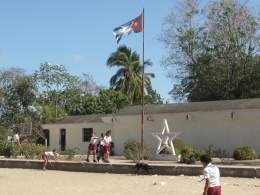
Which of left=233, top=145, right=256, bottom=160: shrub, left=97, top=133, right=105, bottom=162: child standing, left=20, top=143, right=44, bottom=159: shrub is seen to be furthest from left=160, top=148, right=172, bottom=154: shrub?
left=20, top=143, right=44, bottom=159: shrub

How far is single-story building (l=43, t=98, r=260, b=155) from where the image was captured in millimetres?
32469

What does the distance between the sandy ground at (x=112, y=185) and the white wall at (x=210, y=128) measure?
13.0 meters

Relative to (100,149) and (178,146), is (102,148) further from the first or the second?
(178,146)

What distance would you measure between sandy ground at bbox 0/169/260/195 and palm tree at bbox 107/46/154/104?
130 ft

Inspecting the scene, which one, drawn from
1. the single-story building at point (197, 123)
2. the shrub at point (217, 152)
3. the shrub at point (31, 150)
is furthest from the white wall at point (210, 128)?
the shrub at point (31, 150)

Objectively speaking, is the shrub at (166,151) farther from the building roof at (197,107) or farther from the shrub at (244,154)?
the building roof at (197,107)

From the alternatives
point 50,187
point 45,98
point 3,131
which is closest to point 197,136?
point 50,187

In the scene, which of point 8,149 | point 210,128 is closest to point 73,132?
point 8,149

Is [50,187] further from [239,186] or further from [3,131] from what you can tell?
[3,131]

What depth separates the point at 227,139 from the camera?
109 feet

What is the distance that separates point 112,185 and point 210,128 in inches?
670

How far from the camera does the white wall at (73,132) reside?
137 feet

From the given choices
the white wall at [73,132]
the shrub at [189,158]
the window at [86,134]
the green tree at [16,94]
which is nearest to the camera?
the shrub at [189,158]

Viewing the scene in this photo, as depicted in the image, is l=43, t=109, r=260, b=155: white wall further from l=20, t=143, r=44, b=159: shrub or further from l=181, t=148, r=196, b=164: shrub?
l=20, t=143, r=44, b=159: shrub
